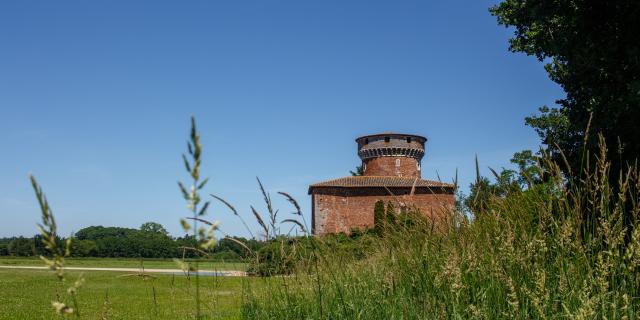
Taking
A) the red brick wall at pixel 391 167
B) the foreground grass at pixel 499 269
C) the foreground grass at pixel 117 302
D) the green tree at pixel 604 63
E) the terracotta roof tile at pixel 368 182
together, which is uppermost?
the red brick wall at pixel 391 167

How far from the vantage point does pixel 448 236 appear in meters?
4.62

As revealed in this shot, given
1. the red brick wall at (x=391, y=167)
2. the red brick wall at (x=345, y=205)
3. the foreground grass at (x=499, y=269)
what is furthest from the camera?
the red brick wall at (x=391, y=167)

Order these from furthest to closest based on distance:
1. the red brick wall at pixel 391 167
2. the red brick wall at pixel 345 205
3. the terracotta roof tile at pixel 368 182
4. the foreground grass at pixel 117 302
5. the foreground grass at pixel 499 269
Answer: the red brick wall at pixel 391 167 → the red brick wall at pixel 345 205 → the terracotta roof tile at pixel 368 182 → the foreground grass at pixel 117 302 → the foreground grass at pixel 499 269

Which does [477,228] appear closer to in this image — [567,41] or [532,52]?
[567,41]

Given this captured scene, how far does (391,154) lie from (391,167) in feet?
4.16

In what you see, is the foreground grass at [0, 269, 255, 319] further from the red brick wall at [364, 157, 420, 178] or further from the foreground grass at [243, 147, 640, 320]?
the red brick wall at [364, 157, 420, 178]

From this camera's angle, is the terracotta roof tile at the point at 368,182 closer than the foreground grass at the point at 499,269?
No

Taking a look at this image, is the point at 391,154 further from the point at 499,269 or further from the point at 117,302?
the point at 499,269

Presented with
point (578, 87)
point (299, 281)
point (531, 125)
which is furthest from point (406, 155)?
point (299, 281)


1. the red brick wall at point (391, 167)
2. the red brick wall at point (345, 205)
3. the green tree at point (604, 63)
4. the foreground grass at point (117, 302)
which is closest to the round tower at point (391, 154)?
the red brick wall at point (391, 167)

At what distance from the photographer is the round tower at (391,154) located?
54375mm

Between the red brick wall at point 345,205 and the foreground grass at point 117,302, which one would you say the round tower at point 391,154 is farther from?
the foreground grass at point 117,302

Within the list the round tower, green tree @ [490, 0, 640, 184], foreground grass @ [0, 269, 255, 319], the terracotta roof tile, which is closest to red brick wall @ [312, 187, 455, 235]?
the terracotta roof tile

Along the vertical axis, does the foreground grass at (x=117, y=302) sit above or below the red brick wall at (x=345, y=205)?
below
